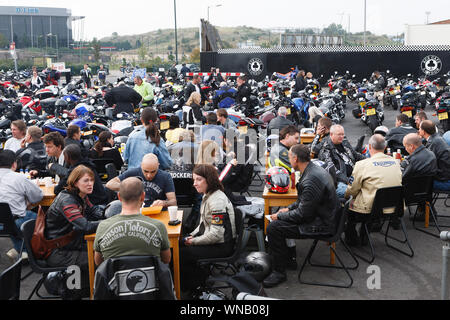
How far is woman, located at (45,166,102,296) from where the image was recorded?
4.58 metres

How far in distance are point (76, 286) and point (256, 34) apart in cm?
14864

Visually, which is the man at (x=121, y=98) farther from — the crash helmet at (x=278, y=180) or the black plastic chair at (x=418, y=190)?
the black plastic chair at (x=418, y=190)

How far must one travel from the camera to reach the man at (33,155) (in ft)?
23.1

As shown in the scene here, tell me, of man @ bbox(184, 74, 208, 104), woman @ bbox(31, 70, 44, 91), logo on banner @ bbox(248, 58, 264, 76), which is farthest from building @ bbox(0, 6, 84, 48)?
man @ bbox(184, 74, 208, 104)

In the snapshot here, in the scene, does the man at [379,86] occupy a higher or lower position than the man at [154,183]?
higher

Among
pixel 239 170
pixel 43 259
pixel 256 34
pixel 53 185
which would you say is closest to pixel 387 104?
pixel 239 170

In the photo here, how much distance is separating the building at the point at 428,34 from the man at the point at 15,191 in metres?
45.6

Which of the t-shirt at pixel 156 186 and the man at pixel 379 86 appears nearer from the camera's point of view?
the t-shirt at pixel 156 186

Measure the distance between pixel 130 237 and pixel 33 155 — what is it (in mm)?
4008

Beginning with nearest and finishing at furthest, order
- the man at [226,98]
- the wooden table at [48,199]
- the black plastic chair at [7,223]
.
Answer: the black plastic chair at [7,223] → the wooden table at [48,199] → the man at [226,98]

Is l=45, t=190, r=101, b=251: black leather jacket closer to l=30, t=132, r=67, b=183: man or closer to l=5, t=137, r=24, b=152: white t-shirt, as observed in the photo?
l=30, t=132, r=67, b=183: man

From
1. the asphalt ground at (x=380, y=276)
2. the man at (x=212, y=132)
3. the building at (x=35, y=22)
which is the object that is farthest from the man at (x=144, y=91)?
the building at (x=35, y=22)
